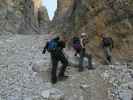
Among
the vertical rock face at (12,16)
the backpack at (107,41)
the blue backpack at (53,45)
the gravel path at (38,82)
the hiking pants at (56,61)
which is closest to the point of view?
the gravel path at (38,82)

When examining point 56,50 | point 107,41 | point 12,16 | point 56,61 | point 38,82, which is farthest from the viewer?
point 12,16

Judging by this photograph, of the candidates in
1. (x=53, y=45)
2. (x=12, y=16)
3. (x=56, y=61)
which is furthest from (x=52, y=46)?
(x=12, y=16)

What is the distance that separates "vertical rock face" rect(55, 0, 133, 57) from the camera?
17203mm

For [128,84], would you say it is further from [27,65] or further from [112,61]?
[27,65]

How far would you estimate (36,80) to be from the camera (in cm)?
1360

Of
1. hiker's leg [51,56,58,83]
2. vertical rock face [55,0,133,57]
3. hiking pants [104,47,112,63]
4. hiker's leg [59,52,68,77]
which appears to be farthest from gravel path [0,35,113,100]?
vertical rock face [55,0,133,57]

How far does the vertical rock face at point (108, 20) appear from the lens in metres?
17.2

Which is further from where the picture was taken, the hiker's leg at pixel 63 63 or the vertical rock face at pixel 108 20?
the vertical rock face at pixel 108 20

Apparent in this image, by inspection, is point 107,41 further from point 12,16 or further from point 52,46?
point 12,16

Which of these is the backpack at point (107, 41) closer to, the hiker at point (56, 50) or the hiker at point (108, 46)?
the hiker at point (108, 46)

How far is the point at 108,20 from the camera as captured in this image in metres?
17.6

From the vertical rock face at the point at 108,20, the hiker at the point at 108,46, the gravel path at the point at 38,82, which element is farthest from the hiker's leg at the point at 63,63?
the vertical rock face at the point at 108,20

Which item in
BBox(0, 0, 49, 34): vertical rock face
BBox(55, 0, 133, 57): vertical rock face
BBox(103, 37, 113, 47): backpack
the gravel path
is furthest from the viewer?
BBox(0, 0, 49, 34): vertical rock face

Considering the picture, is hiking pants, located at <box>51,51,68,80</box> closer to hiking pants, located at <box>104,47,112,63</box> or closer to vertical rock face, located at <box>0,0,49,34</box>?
hiking pants, located at <box>104,47,112,63</box>
